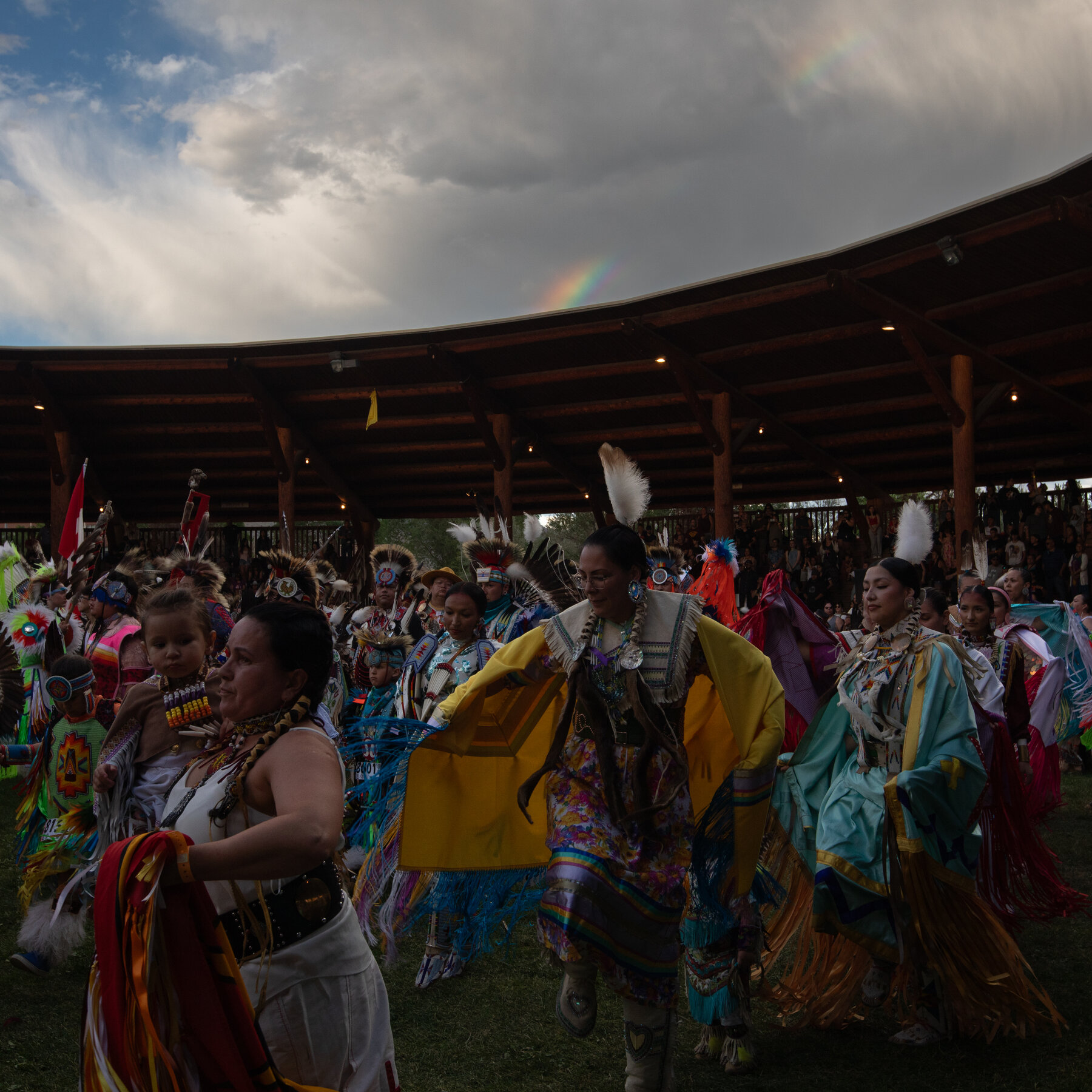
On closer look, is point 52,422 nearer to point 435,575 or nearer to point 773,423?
point 773,423

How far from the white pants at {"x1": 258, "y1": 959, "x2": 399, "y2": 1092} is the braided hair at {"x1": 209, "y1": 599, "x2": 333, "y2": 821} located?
32 cm

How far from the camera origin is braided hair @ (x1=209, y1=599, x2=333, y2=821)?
1747 millimetres

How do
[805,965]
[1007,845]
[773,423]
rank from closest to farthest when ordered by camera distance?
[805,965]
[1007,845]
[773,423]

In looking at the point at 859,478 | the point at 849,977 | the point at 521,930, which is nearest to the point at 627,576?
the point at 849,977

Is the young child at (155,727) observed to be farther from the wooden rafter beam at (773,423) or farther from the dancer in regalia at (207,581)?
the wooden rafter beam at (773,423)

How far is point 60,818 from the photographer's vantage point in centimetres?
391

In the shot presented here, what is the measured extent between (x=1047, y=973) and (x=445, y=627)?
2.65 metres

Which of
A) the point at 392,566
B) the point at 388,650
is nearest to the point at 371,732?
the point at 388,650

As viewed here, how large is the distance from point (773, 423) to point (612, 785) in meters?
12.1

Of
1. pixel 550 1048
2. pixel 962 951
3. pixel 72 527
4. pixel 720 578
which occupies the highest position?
pixel 72 527

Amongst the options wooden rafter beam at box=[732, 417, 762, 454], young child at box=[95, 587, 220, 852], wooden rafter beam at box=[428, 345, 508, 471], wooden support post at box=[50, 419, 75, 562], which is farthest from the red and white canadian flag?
wooden support post at box=[50, 419, 75, 562]

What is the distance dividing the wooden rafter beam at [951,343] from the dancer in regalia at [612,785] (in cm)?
829

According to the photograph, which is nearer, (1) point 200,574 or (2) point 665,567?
(1) point 200,574

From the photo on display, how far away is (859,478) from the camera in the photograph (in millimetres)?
16719
